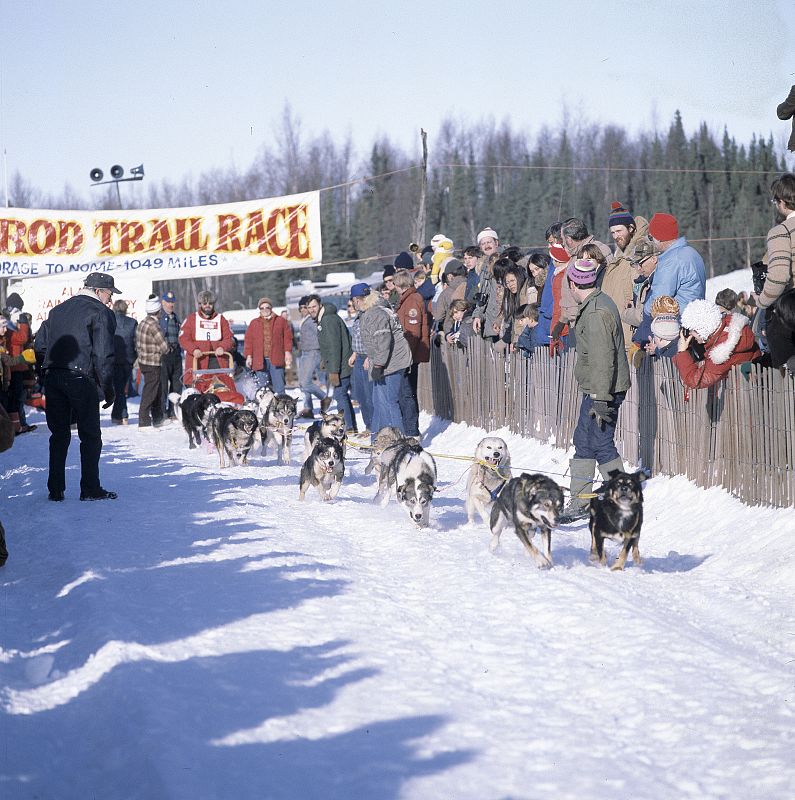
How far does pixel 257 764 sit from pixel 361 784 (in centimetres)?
36

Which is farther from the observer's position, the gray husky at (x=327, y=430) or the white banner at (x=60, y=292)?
the white banner at (x=60, y=292)

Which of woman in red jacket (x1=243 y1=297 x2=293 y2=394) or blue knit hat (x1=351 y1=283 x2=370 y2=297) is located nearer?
blue knit hat (x1=351 y1=283 x2=370 y2=297)

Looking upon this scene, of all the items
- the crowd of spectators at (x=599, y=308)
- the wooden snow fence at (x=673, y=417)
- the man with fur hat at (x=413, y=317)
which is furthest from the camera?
the man with fur hat at (x=413, y=317)

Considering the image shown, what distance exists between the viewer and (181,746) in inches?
139

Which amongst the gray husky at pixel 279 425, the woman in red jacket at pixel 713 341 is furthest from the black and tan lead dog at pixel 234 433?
the woman in red jacket at pixel 713 341

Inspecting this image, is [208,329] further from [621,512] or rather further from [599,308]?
[621,512]

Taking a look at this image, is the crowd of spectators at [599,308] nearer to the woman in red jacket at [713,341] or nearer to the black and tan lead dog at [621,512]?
the woman in red jacket at [713,341]

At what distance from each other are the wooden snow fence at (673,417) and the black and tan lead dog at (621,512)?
119 cm

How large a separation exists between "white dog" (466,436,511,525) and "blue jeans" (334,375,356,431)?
21.0 feet

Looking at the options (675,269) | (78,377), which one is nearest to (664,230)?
(675,269)

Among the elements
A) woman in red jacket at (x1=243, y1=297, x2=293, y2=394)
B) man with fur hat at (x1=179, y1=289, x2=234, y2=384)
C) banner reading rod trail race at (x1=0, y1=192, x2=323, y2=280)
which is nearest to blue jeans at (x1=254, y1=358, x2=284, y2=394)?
woman in red jacket at (x1=243, y1=297, x2=293, y2=394)

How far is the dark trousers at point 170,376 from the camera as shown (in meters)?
15.4

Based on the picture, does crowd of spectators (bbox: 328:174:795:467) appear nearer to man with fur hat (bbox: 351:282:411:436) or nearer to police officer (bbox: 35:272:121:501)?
man with fur hat (bbox: 351:282:411:436)

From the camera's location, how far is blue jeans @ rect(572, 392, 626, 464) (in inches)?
293
